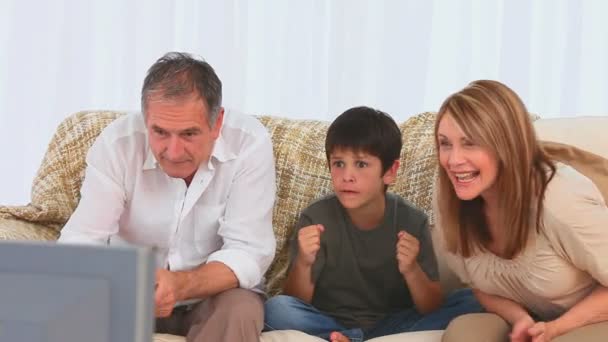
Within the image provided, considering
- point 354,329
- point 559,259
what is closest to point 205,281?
point 354,329

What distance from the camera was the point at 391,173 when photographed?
8.26ft

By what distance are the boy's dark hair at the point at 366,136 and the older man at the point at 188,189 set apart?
0.57 feet

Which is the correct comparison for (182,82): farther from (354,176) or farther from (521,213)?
(521,213)

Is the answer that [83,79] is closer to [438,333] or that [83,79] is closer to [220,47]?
[220,47]

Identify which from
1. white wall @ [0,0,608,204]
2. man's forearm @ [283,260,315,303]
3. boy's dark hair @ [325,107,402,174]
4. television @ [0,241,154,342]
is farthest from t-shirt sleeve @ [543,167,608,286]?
white wall @ [0,0,608,204]

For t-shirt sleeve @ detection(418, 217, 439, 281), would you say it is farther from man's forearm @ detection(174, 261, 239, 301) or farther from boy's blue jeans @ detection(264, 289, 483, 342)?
man's forearm @ detection(174, 261, 239, 301)

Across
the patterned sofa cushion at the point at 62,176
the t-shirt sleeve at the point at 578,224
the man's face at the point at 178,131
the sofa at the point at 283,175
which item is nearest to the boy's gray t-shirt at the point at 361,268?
the sofa at the point at 283,175

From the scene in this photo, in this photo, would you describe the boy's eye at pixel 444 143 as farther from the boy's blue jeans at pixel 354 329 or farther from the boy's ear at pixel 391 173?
the boy's blue jeans at pixel 354 329

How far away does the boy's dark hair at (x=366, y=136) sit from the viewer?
8.07 ft

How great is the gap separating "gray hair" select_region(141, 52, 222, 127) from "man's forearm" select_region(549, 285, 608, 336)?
2.88 feet

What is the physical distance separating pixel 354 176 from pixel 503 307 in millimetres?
488

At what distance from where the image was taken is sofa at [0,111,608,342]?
2.63m

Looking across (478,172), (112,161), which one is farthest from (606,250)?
(112,161)

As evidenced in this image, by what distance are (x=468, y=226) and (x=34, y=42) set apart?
2.16 metres
